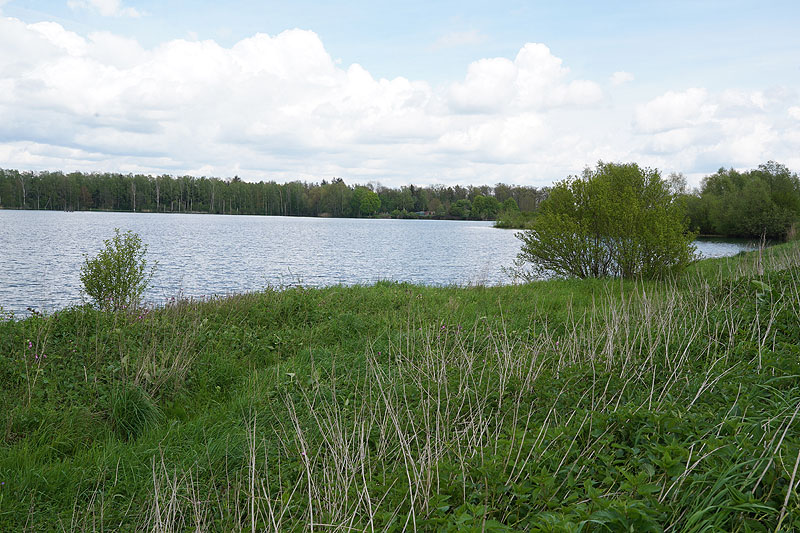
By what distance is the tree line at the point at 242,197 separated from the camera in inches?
4660

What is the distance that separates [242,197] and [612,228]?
133m

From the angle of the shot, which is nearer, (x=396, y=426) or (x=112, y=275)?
(x=396, y=426)

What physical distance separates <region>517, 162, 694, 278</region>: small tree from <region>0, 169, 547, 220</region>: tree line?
92476mm

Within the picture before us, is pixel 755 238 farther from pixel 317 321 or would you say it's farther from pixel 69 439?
pixel 69 439

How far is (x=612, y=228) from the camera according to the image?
1541cm

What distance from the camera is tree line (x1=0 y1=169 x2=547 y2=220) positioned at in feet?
388

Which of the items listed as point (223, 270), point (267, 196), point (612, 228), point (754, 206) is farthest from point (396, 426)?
point (267, 196)

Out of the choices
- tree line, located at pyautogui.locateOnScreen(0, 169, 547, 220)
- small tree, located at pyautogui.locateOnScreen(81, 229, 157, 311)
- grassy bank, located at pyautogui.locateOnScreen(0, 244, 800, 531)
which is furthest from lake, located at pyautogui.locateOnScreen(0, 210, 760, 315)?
tree line, located at pyautogui.locateOnScreen(0, 169, 547, 220)

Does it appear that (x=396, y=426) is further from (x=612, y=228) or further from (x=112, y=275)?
(x=612, y=228)

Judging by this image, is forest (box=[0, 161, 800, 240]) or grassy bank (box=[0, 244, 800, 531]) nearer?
grassy bank (box=[0, 244, 800, 531])

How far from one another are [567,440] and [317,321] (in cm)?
742

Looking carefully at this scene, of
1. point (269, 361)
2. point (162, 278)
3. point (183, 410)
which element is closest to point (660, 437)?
point (183, 410)

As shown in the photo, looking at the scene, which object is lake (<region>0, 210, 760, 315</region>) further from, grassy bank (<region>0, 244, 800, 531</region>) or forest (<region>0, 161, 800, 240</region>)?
forest (<region>0, 161, 800, 240</region>)

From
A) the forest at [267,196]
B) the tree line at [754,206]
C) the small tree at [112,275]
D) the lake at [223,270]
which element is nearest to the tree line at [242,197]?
the forest at [267,196]
